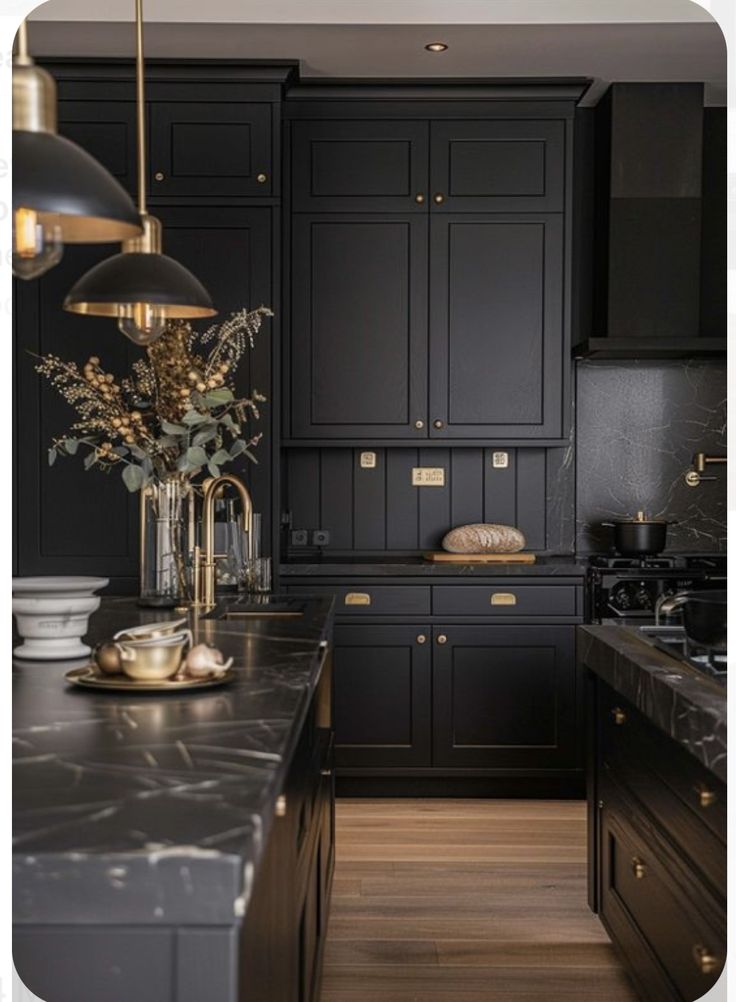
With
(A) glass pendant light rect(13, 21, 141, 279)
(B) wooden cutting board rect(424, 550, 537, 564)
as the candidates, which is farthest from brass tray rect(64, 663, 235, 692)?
(B) wooden cutting board rect(424, 550, 537, 564)

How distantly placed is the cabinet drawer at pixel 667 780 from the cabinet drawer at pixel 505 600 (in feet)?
4.99

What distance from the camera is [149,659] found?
72.9 inches

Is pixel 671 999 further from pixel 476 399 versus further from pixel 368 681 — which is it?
pixel 476 399

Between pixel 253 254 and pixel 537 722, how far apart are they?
218 centimetres

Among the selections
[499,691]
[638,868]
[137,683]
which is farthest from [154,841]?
[499,691]

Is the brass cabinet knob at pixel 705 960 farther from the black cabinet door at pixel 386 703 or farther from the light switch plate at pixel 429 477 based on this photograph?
the light switch plate at pixel 429 477

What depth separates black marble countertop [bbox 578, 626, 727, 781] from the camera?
1.94m

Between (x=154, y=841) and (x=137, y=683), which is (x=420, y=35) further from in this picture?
(x=154, y=841)

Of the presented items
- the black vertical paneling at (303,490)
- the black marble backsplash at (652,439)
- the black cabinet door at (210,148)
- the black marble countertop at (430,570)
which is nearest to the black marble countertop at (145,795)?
the black marble countertop at (430,570)

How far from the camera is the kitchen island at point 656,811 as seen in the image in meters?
2.06

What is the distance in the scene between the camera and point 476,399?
4859 millimetres

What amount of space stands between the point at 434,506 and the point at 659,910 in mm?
2838

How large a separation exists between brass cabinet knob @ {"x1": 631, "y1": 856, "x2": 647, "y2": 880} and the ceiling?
2872 millimetres

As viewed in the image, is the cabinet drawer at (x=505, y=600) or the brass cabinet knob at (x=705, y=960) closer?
the brass cabinet knob at (x=705, y=960)
